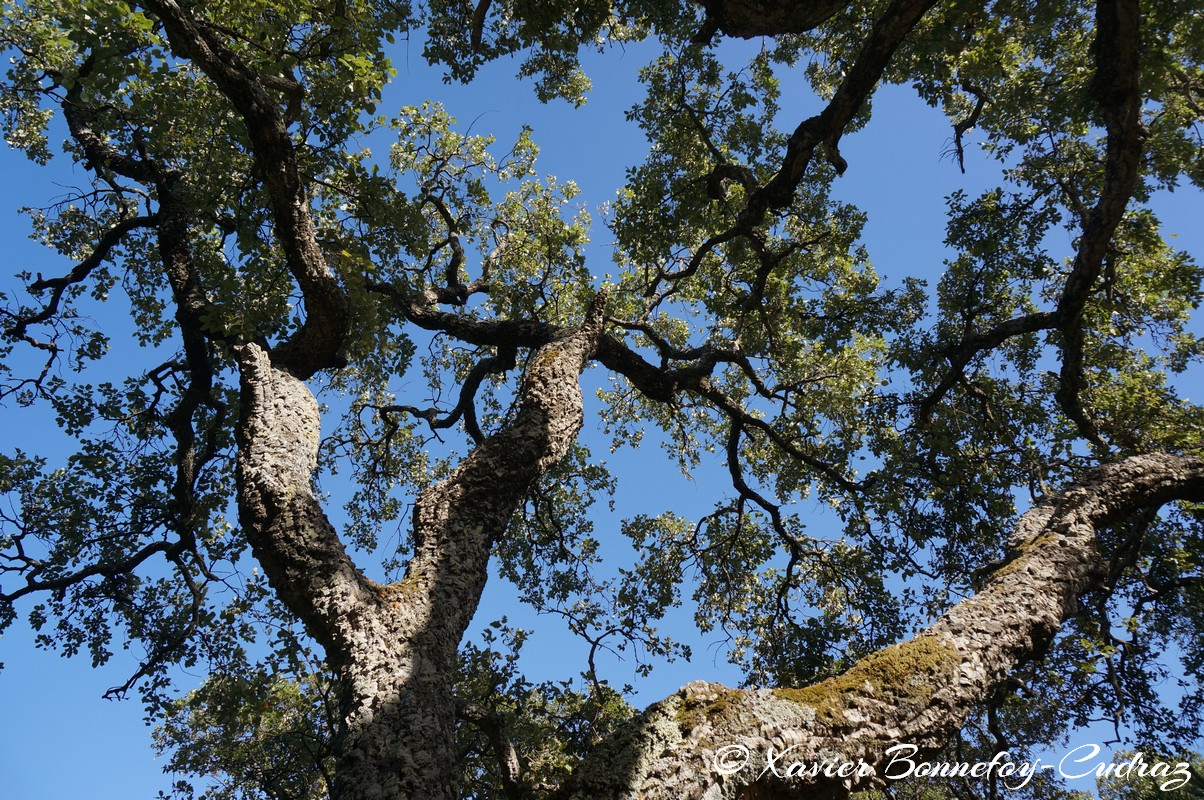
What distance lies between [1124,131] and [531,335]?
604cm

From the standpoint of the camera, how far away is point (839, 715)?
10.5ft

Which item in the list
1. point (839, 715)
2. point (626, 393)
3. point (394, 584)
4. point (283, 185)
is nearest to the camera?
point (839, 715)

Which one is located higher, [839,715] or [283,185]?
[283,185]

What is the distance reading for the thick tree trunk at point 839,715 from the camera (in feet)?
9.60

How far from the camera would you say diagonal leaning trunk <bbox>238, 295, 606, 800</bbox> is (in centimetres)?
308

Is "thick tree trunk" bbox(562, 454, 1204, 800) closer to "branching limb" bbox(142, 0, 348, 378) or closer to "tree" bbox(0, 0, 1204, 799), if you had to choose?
"tree" bbox(0, 0, 1204, 799)
